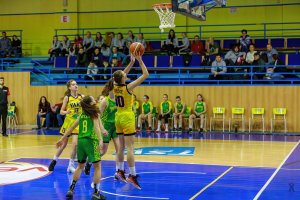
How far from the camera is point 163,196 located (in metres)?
7.38

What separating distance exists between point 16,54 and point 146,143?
1116 centimetres

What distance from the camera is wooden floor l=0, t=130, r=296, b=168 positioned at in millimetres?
11078

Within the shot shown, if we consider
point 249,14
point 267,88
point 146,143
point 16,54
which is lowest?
point 146,143

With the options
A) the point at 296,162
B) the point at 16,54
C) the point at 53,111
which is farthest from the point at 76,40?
the point at 296,162

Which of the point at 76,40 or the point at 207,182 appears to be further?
the point at 76,40

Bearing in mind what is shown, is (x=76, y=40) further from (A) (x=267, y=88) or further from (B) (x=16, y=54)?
(A) (x=267, y=88)

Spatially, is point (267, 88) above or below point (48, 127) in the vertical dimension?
above

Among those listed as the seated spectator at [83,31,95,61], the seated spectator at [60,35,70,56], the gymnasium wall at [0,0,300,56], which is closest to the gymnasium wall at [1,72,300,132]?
the seated spectator at [83,31,95,61]

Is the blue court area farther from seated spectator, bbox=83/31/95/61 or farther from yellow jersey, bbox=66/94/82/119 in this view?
seated spectator, bbox=83/31/95/61

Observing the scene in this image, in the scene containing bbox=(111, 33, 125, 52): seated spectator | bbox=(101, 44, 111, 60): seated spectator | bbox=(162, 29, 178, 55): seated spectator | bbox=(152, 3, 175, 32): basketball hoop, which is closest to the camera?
bbox=(152, 3, 175, 32): basketball hoop

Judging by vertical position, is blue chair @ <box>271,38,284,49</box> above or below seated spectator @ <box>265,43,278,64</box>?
above

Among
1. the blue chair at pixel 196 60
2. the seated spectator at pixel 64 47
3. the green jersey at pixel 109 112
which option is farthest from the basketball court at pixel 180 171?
the seated spectator at pixel 64 47

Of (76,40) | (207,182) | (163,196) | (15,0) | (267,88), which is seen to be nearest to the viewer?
(163,196)

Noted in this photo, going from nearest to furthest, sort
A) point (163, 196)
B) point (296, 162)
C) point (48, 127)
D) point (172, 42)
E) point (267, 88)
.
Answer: point (163, 196), point (296, 162), point (267, 88), point (48, 127), point (172, 42)
